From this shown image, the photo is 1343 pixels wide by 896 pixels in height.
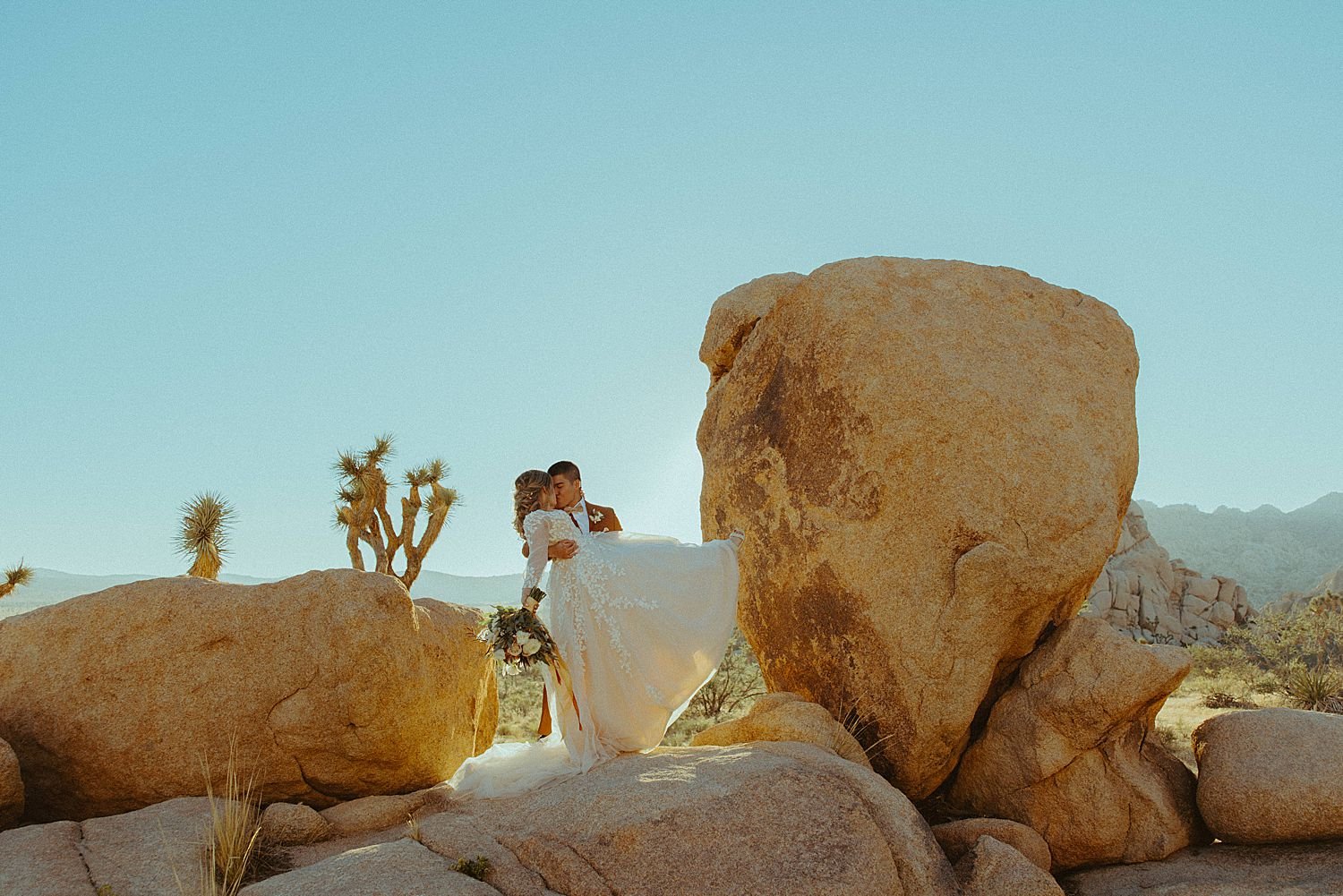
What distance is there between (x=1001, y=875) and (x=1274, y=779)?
8.75ft

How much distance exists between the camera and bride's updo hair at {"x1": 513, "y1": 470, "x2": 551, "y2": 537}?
316 inches

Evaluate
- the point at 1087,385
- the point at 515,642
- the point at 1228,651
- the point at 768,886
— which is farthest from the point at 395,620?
the point at 1228,651

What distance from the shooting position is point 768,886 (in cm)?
521

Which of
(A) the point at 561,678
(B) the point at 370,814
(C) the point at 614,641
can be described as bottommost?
(B) the point at 370,814

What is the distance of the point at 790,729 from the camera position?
7.23m

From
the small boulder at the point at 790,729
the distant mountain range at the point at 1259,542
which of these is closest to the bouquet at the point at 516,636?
the small boulder at the point at 790,729

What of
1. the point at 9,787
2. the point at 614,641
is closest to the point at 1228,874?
the point at 614,641

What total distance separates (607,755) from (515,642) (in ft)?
3.66

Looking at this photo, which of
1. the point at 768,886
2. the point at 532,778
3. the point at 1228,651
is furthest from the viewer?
the point at 1228,651

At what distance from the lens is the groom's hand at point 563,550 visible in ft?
24.9

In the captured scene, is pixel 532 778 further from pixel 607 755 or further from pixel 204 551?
pixel 204 551

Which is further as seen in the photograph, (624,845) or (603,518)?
(603,518)

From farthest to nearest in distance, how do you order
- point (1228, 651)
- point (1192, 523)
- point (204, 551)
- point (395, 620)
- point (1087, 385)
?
1. point (1192, 523)
2. point (1228, 651)
3. point (204, 551)
4. point (1087, 385)
5. point (395, 620)

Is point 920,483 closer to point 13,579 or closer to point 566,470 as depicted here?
point 566,470
